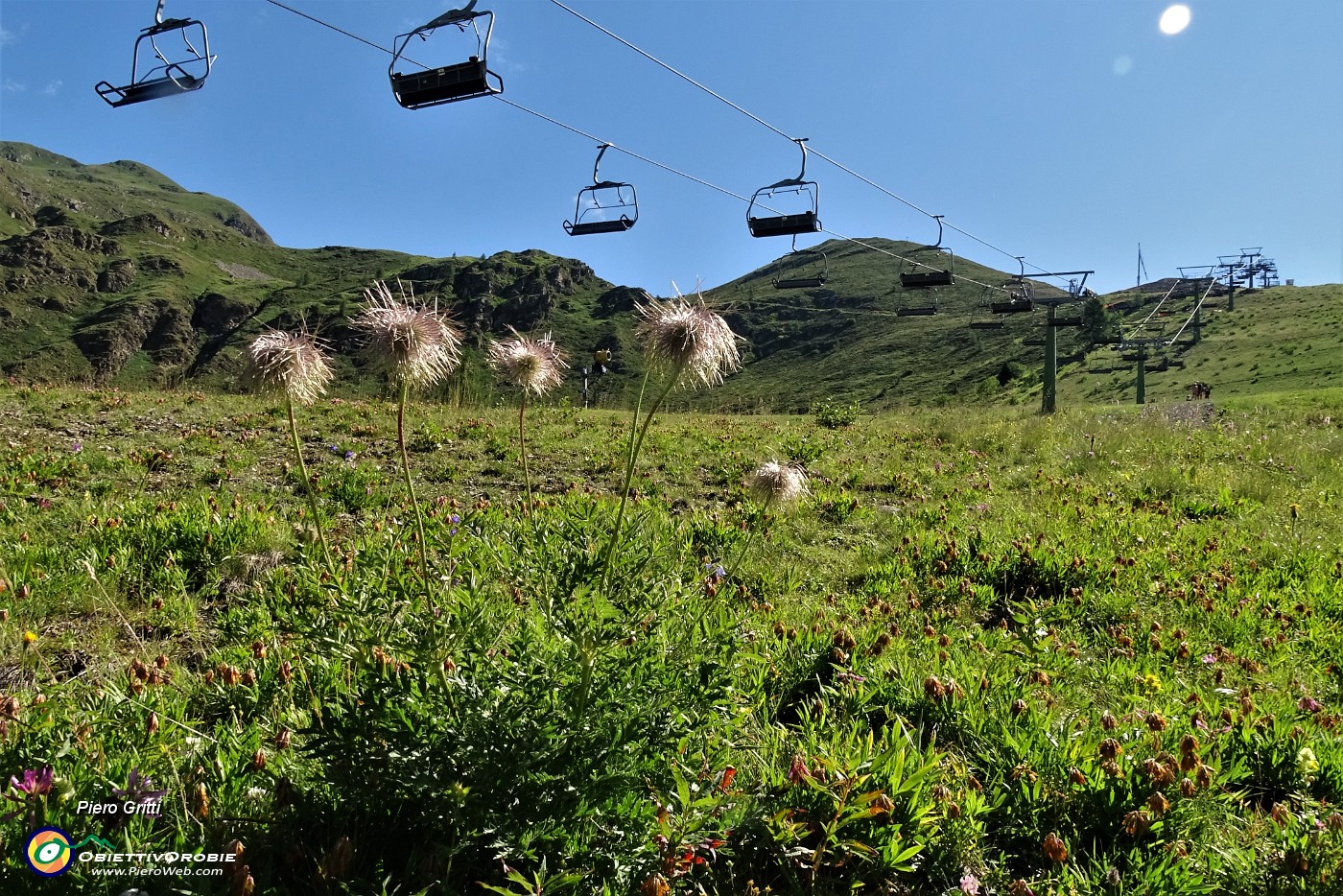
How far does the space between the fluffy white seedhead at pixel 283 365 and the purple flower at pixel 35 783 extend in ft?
4.71

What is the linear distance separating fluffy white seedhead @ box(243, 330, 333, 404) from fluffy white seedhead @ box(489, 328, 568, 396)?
40.4 inches

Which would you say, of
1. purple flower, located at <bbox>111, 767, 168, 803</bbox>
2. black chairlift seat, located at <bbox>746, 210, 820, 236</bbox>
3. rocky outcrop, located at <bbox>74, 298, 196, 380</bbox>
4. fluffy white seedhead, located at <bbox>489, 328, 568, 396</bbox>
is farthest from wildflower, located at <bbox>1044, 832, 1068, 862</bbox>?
rocky outcrop, located at <bbox>74, 298, 196, 380</bbox>

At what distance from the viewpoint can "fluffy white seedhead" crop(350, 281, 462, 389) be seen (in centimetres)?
255

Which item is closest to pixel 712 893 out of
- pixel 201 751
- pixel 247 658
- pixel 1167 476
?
pixel 201 751

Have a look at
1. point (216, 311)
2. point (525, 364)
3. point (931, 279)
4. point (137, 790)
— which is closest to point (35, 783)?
point (137, 790)

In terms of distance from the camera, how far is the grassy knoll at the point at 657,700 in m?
2.19

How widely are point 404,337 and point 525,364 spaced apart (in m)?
1.13

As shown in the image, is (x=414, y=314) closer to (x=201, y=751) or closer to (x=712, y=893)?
(x=201, y=751)

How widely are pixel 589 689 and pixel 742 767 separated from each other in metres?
1.01

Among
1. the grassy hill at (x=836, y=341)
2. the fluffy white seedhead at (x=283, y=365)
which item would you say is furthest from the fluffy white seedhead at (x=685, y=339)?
the fluffy white seedhead at (x=283, y=365)

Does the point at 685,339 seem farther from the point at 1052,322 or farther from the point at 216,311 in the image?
the point at 216,311

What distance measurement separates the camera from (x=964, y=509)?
8227mm

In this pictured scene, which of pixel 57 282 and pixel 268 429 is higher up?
pixel 57 282

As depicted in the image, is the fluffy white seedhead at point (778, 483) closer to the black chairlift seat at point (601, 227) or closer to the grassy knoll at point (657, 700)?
the grassy knoll at point (657, 700)
